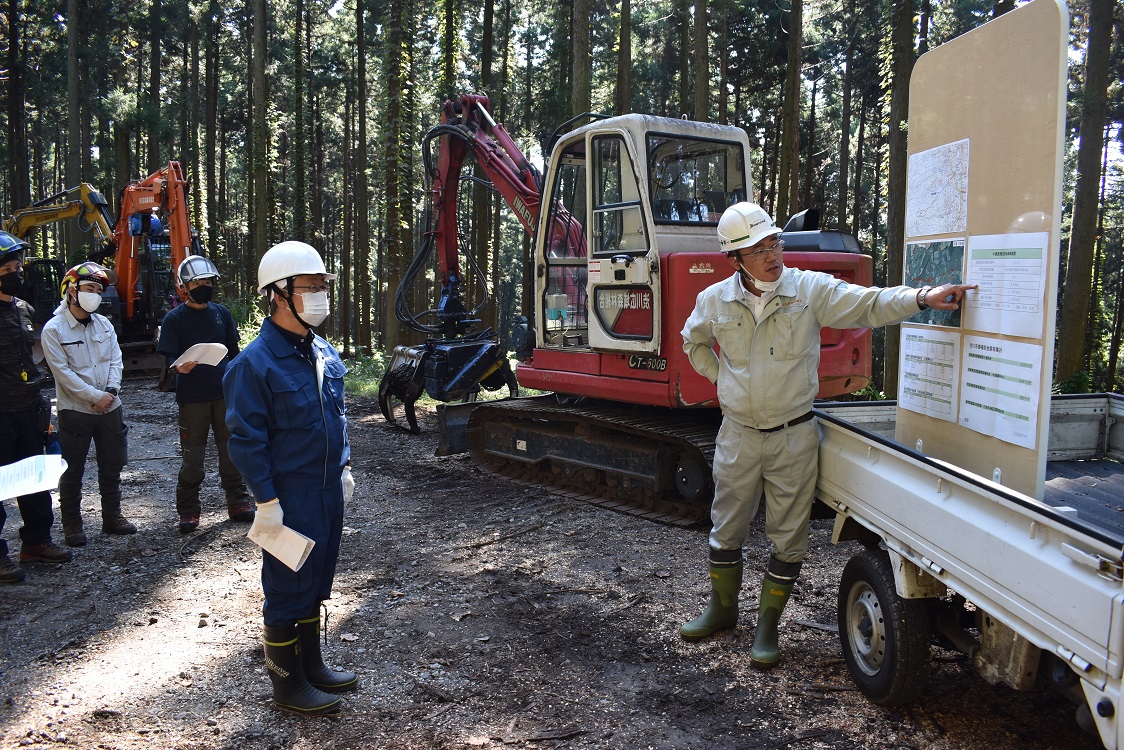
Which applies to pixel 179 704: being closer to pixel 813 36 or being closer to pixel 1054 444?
pixel 1054 444

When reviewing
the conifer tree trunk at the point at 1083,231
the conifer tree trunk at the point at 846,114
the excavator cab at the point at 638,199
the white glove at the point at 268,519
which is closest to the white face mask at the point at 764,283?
the excavator cab at the point at 638,199

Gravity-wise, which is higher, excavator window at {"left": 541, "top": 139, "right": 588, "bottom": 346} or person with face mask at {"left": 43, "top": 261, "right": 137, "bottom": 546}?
excavator window at {"left": 541, "top": 139, "right": 588, "bottom": 346}

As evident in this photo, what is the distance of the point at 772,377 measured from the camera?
4.18 meters

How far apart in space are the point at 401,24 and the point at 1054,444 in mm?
14634

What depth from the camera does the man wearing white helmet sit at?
4191mm

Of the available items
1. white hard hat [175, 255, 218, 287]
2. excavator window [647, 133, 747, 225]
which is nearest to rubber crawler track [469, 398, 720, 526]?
excavator window [647, 133, 747, 225]

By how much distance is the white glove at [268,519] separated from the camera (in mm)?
3648

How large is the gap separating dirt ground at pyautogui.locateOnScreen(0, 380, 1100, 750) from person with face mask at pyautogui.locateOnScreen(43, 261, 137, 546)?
1.70 feet

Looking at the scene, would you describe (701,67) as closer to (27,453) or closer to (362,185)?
(27,453)

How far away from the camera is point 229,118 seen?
3309 centimetres

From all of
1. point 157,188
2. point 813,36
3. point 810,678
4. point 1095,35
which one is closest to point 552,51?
point 813,36

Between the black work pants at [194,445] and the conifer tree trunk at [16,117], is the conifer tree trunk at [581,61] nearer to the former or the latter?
the black work pants at [194,445]

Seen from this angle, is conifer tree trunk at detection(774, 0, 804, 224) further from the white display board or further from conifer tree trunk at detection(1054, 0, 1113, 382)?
the white display board

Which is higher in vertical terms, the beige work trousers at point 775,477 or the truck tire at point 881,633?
the beige work trousers at point 775,477
